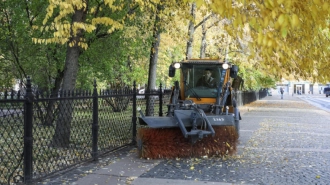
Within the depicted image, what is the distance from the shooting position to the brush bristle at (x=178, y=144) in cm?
923

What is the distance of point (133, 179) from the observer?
7207 mm

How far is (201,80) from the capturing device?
12.0 m

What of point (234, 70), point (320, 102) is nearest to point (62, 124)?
point (234, 70)

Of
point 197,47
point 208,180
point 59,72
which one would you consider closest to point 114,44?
point 59,72

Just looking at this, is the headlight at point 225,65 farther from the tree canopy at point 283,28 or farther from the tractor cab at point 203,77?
the tree canopy at point 283,28

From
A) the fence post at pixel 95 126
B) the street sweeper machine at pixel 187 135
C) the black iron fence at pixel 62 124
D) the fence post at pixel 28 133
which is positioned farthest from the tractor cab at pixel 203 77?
the fence post at pixel 28 133

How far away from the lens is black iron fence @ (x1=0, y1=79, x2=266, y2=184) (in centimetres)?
652

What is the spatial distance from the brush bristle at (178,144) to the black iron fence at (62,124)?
1.18 metres

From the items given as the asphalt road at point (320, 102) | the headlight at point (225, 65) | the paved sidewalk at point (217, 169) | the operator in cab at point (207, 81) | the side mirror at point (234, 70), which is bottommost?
the paved sidewalk at point (217, 169)

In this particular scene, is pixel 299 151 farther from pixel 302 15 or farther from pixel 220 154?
pixel 302 15

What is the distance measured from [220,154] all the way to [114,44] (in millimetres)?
8332

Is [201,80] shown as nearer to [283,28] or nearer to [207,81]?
[207,81]

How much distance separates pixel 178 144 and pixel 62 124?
2885 mm

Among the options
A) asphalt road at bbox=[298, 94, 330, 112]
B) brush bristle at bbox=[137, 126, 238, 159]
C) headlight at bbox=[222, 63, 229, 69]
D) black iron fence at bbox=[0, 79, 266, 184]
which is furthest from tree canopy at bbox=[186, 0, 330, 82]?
asphalt road at bbox=[298, 94, 330, 112]
